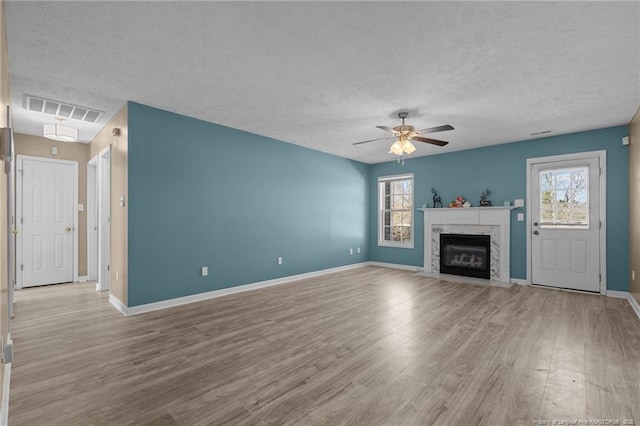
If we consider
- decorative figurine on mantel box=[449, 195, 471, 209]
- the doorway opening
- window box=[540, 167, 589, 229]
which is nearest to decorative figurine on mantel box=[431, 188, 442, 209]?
decorative figurine on mantel box=[449, 195, 471, 209]

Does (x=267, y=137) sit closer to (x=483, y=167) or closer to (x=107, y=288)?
(x=107, y=288)

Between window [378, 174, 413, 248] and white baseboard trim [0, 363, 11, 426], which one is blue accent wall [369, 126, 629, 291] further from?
white baseboard trim [0, 363, 11, 426]

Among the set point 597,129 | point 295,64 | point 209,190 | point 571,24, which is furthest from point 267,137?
point 597,129

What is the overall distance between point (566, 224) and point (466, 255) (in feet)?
5.79

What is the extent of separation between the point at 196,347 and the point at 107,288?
3.24 m

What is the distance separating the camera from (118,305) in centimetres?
399

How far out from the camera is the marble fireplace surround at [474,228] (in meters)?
5.68

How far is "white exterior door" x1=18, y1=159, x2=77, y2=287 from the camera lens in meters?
5.16

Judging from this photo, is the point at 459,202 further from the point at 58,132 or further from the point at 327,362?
the point at 58,132

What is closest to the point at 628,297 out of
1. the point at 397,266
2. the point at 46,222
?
the point at 397,266

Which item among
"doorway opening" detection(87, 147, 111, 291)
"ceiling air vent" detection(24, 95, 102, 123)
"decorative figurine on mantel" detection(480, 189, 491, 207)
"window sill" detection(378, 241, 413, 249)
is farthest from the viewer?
"window sill" detection(378, 241, 413, 249)

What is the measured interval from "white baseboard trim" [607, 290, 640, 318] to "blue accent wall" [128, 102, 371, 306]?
4.64 metres

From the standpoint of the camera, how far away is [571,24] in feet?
7.32

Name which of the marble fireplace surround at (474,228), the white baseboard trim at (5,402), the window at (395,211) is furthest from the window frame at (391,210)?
the white baseboard trim at (5,402)
